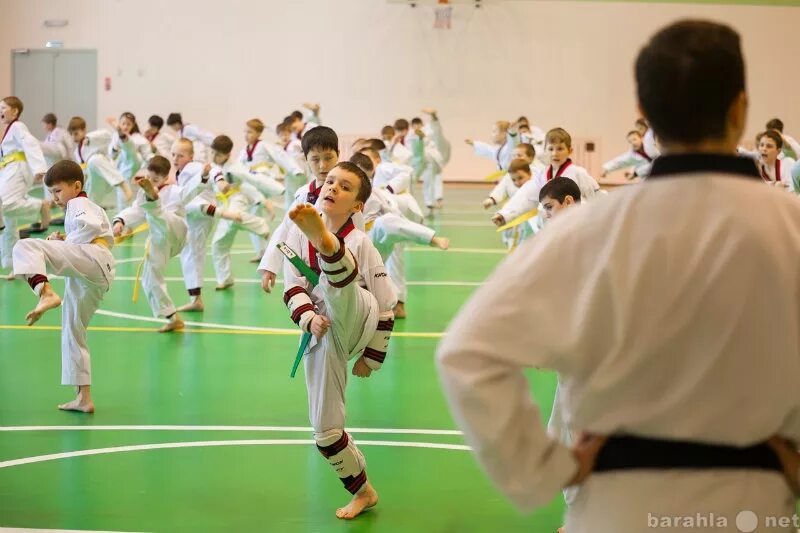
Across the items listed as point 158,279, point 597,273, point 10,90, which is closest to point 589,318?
point 597,273

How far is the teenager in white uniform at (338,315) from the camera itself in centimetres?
450

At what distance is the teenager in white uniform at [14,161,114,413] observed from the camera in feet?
20.3

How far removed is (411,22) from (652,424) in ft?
81.0

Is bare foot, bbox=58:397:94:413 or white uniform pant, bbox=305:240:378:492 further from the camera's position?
bare foot, bbox=58:397:94:413

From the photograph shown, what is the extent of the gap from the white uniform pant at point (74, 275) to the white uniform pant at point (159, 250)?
2.34 m

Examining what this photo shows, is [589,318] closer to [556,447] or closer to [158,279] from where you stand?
[556,447]

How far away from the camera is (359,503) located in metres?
4.84

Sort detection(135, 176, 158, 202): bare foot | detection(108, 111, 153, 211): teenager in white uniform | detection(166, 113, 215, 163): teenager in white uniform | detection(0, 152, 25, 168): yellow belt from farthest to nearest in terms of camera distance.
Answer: detection(166, 113, 215, 163): teenager in white uniform, detection(108, 111, 153, 211): teenager in white uniform, detection(0, 152, 25, 168): yellow belt, detection(135, 176, 158, 202): bare foot

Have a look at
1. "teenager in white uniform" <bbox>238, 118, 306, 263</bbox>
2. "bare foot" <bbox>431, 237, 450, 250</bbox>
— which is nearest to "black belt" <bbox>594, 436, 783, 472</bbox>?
"bare foot" <bbox>431, 237, 450, 250</bbox>

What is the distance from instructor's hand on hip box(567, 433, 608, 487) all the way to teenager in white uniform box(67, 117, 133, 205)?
498 inches

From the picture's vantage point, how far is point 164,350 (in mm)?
8344

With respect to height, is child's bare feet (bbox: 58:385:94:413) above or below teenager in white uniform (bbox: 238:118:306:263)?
below

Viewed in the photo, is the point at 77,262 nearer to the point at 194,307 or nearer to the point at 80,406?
the point at 80,406

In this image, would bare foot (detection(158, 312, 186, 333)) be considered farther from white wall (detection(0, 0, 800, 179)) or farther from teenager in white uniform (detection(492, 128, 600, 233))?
white wall (detection(0, 0, 800, 179))
